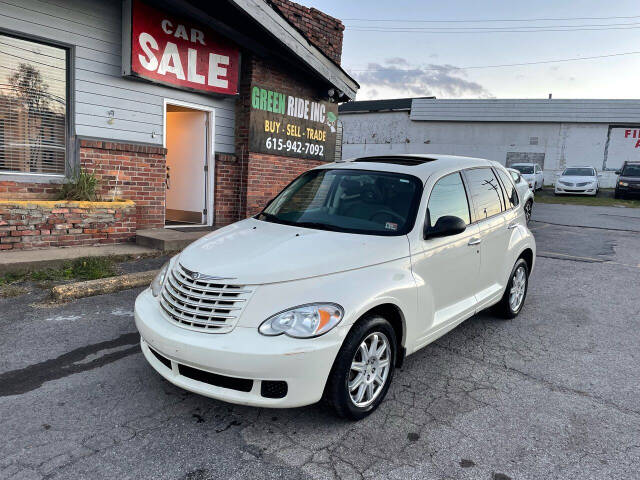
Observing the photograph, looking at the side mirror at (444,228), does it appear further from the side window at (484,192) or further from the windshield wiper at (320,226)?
the side window at (484,192)

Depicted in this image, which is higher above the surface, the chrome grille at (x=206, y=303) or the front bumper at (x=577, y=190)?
the front bumper at (x=577, y=190)

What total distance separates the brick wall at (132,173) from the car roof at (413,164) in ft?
15.6

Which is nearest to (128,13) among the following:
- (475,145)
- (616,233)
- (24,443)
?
(24,443)

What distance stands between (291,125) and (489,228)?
263 inches

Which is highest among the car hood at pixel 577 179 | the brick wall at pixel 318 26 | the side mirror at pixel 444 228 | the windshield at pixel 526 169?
the brick wall at pixel 318 26

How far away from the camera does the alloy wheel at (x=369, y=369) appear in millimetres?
3012

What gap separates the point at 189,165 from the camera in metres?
9.75

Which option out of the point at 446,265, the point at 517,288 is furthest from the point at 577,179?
the point at 446,265

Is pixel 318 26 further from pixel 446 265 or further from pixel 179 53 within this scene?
pixel 446 265

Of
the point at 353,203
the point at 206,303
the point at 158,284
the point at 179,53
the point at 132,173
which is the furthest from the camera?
the point at 179,53

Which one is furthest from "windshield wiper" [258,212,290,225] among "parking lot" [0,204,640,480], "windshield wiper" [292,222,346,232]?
"parking lot" [0,204,640,480]

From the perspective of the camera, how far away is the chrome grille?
2807 mm

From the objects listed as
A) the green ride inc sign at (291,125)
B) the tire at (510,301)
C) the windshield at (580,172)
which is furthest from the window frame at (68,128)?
the windshield at (580,172)

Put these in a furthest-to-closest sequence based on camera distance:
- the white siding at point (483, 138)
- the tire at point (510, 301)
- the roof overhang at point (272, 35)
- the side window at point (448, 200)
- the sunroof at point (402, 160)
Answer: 1. the white siding at point (483, 138)
2. the roof overhang at point (272, 35)
3. the tire at point (510, 301)
4. the sunroof at point (402, 160)
5. the side window at point (448, 200)
